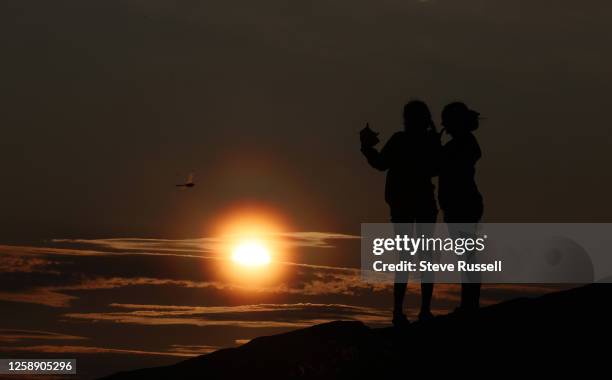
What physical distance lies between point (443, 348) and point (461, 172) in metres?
2.88

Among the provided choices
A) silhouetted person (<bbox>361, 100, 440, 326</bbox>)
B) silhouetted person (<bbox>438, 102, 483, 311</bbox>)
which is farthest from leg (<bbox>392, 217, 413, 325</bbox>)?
silhouetted person (<bbox>438, 102, 483, 311</bbox>)

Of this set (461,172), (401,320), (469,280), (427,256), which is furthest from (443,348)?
(461,172)

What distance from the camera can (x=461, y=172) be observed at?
16484 millimetres

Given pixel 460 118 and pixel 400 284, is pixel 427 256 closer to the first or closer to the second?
A: pixel 400 284

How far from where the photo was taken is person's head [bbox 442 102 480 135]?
16453mm

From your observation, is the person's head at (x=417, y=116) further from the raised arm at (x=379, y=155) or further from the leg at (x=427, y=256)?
the leg at (x=427, y=256)

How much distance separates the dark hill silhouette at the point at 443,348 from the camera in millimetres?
15453

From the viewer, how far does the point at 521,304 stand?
17641 millimetres

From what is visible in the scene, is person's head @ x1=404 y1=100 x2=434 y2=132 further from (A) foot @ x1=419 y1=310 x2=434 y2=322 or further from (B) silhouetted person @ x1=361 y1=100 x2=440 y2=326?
(A) foot @ x1=419 y1=310 x2=434 y2=322

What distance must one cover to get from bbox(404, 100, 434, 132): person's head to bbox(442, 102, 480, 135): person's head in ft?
1.47

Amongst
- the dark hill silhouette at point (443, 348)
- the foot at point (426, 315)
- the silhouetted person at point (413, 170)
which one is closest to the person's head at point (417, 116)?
the silhouetted person at point (413, 170)

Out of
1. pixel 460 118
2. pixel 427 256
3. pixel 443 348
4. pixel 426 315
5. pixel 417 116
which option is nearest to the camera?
pixel 443 348

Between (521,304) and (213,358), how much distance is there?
5.47m

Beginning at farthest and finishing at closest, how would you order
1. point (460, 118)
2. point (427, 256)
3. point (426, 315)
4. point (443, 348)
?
1. point (426, 315)
2. point (460, 118)
3. point (427, 256)
4. point (443, 348)
